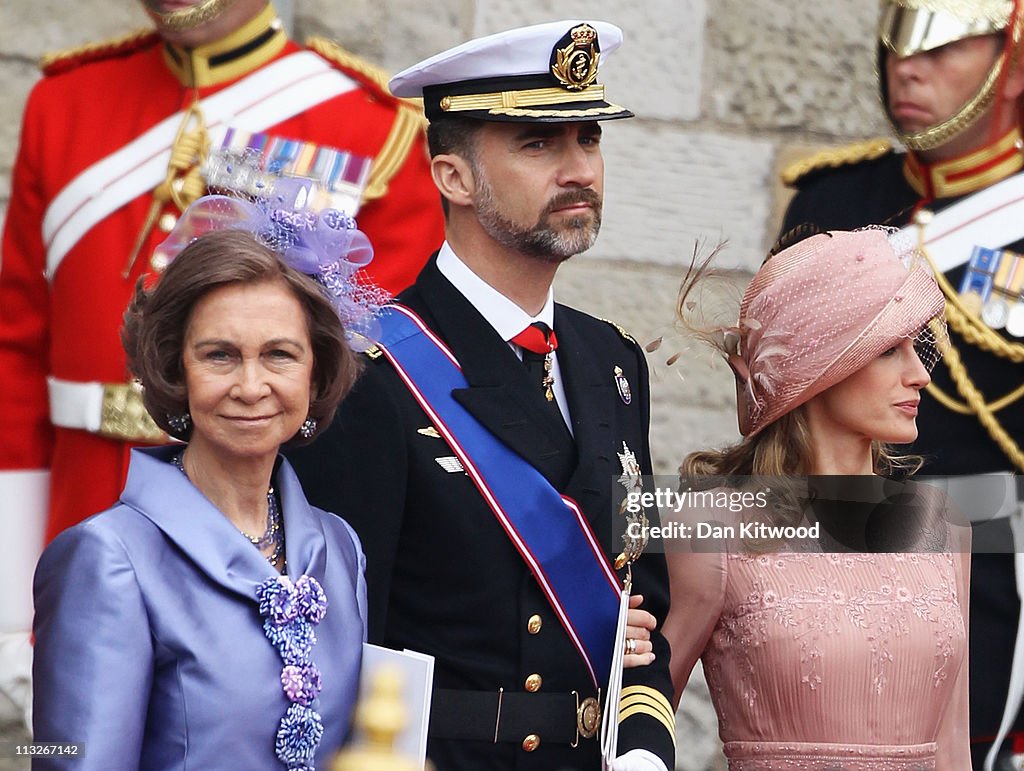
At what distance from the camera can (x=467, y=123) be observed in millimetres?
3342

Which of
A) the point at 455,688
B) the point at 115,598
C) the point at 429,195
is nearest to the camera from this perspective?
the point at 115,598

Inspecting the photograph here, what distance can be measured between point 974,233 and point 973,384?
362mm

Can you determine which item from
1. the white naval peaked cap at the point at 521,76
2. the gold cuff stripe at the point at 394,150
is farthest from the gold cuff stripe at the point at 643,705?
the gold cuff stripe at the point at 394,150

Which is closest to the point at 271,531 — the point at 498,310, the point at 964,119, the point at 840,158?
the point at 498,310

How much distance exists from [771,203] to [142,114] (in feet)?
6.61

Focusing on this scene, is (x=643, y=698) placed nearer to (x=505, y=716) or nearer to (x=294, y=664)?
(x=505, y=716)

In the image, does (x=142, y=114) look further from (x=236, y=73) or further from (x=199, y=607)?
(x=199, y=607)

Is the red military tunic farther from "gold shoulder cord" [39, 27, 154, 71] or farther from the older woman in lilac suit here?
the older woman in lilac suit

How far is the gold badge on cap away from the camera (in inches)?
131

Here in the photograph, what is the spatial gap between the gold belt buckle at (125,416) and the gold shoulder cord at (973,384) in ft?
5.51

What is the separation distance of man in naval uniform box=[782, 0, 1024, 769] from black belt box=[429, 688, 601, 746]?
4.53 ft

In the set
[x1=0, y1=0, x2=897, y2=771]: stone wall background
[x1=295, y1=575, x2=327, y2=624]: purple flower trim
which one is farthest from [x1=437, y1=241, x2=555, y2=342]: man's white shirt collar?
[x1=0, y1=0, x2=897, y2=771]: stone wall background

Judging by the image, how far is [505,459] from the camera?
3.14 metres

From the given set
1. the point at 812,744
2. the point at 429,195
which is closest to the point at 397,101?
the point at 429,195
